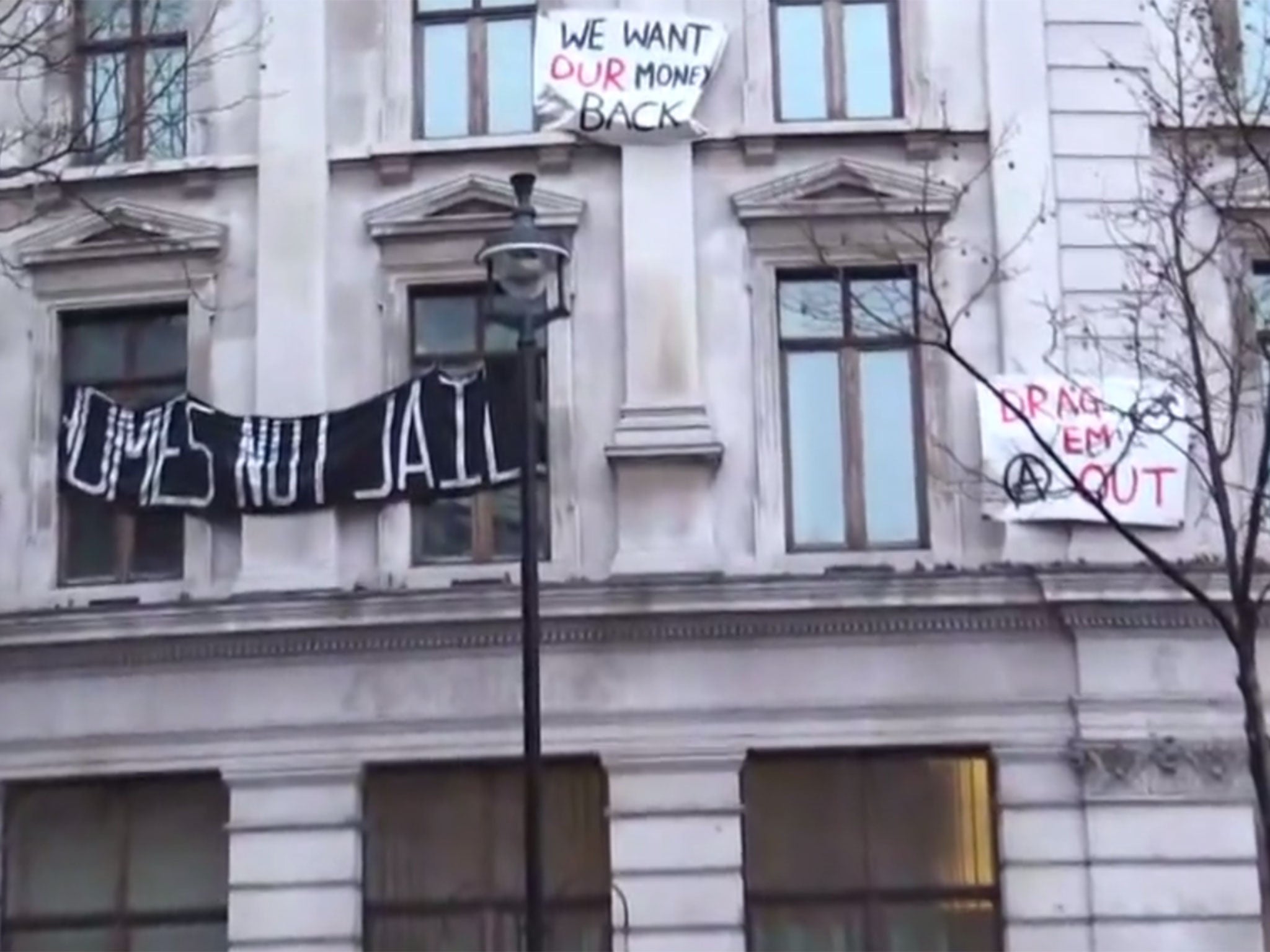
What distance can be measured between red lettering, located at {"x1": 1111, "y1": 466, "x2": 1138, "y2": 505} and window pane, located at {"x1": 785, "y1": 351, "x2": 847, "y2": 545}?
7.44 feet

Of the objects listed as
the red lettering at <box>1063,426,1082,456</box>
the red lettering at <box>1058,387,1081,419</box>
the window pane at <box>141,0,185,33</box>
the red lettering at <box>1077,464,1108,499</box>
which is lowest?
the red lettering at <box>1077,464,1108,499</box>

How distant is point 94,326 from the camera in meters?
19.3

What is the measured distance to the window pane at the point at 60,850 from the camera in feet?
59.7

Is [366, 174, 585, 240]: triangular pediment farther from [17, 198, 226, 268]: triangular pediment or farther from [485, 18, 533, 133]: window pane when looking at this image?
[17, 198, 226, 268]: triangular pediment

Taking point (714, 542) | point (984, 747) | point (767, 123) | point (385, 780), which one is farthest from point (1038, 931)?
point (767, 123)

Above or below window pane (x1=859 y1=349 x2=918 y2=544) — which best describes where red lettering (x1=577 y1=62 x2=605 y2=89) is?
above

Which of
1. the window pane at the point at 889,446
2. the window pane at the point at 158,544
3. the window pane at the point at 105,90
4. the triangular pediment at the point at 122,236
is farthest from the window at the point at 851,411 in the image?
the window pane at the point at 105,90

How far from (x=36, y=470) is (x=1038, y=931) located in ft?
31.7

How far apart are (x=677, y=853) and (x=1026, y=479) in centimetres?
426

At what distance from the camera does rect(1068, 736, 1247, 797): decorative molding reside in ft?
56.0

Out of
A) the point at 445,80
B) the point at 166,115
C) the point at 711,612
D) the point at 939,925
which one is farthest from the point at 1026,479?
the point at 166,115

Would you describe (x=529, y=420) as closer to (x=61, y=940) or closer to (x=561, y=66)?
(x=561, y=66)

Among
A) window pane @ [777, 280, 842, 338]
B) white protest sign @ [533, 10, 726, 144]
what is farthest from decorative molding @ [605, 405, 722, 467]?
white protest sign @ [533, 10, 726, 144]

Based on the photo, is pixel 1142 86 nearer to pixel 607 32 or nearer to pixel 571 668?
pixel 607 32
